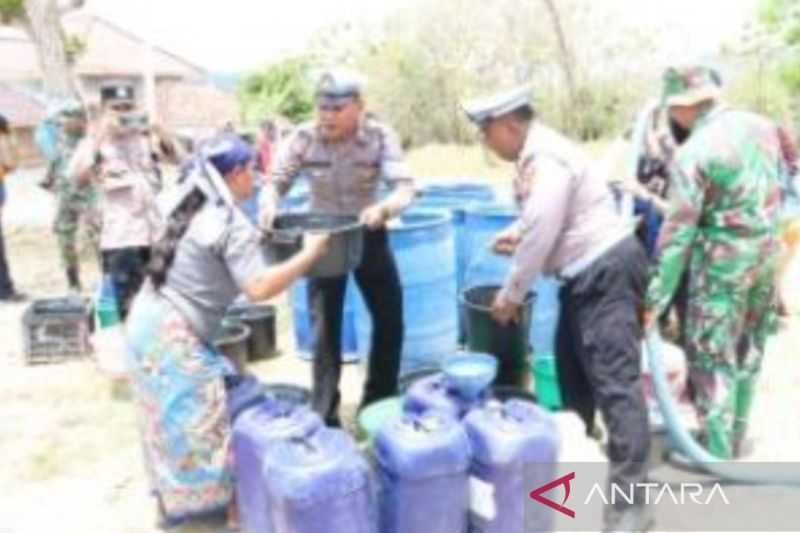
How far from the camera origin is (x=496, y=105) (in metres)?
3.29

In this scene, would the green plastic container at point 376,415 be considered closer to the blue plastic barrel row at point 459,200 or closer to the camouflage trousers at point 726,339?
the camouflage trousers at point 726,339

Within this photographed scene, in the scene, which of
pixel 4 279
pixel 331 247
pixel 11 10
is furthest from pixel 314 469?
pixel 11 10

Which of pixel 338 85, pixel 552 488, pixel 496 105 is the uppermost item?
pixel 338 85

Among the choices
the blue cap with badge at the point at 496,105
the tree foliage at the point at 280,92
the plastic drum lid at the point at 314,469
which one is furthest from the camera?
the tree foliage at the point at 280,92

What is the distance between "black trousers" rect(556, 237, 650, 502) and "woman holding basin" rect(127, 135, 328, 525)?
106 centimetres

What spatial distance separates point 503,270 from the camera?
5.27 m

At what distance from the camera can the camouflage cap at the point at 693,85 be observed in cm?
369

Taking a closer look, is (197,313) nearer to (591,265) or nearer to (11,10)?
(591,265)

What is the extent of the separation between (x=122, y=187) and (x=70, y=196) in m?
2.03

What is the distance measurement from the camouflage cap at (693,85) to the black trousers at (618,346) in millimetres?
720

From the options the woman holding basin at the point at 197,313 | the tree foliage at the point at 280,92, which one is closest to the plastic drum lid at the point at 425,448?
the woman holding basin at the point at 197,313

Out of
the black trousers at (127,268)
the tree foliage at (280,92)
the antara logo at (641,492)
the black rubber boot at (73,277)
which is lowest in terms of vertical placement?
the antara logo at (641,492)

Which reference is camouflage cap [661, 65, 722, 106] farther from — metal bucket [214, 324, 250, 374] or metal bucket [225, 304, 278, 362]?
metal bucket [225, 304, 278, 362]

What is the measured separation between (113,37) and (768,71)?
41096mm
